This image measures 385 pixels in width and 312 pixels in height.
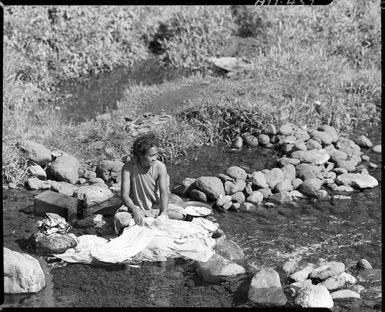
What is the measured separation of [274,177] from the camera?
1095cm

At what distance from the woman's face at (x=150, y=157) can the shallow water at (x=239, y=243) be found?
1169mm

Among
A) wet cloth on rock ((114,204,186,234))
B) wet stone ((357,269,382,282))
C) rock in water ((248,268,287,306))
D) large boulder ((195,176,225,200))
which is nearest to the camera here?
rock in water ((248,268,287,306))

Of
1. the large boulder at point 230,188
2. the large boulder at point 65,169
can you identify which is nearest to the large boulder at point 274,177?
the large boulder at point 230,188

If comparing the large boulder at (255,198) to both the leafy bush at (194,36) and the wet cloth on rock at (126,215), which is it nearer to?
the wet cloth on rock at (126,215)

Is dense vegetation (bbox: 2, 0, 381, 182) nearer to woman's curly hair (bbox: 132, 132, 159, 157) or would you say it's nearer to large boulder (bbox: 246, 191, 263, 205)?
large boulder (bbox: 246, 191, 263, 205)

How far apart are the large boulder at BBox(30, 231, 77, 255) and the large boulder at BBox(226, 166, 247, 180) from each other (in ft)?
10.2

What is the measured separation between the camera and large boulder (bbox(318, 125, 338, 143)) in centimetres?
1258

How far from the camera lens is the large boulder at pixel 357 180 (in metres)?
11.0

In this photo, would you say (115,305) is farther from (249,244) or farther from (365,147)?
(365,147)

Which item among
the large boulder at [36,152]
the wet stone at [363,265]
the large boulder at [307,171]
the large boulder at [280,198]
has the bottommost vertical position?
the large boulder at [280,198]

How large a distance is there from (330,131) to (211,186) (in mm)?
3327

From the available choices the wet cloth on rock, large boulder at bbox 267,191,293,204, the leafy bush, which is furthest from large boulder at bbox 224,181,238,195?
the leafy bush

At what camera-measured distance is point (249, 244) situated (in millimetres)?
8984

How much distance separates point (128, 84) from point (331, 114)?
442cm
